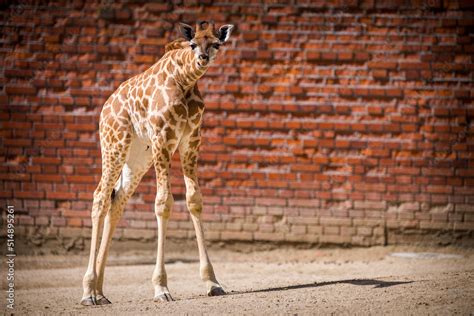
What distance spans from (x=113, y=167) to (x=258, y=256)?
10.3 ft

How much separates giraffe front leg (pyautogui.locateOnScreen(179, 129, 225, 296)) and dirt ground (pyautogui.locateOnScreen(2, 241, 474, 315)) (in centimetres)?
15

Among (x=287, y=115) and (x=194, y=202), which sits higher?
(x=287, y=115)

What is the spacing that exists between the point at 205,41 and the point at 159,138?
89 cm

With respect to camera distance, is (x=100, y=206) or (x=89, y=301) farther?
(x=100, y=206)

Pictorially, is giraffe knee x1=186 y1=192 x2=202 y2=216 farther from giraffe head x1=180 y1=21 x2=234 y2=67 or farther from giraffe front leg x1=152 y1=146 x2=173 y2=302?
giraffe head x1=180 y1=21 x2=234 y2=67

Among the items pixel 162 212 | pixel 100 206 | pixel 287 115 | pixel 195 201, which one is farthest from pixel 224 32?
pixel 287 115

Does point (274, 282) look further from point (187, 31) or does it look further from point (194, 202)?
point (187, 31)

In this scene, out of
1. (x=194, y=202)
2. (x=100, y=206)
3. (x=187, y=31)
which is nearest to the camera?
(x=187, y=31)

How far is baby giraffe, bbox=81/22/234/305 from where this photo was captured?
573 centimetres

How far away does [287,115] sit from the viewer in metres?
8.66

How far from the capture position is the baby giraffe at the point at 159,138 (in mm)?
5730

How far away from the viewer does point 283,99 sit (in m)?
8.66

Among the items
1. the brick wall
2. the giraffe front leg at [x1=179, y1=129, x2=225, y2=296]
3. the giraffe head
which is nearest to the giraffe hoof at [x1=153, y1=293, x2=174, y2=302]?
the giraffe front leg at [x1=179, y1=129, x2=225, y2=296]

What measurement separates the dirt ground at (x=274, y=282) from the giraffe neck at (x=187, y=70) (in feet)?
6.00
